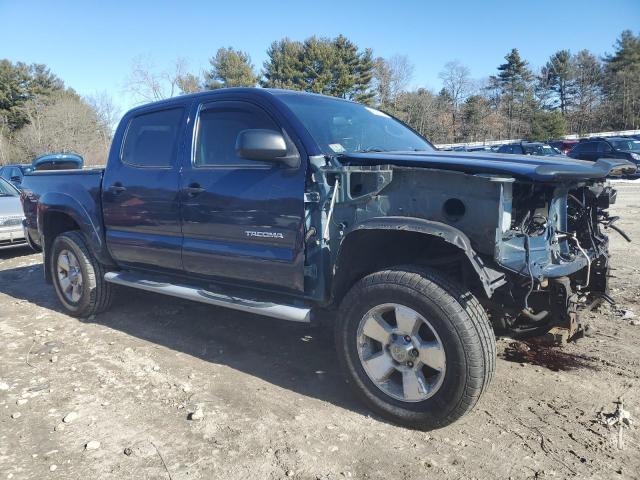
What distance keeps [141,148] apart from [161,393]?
2176 millimetres

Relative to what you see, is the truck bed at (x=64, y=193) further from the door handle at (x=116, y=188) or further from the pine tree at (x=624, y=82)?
the pine tree at (x=624, y=82)

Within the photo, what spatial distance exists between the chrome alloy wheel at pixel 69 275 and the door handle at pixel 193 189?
1930 mm

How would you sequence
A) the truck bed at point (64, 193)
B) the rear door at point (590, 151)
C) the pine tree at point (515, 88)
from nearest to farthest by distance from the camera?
the truck bed at point (64, 193) < the rear door at point (590, 151) < the pine tree at point (515, 88)

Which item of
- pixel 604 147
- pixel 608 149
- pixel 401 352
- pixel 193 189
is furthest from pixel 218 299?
pixel 604 147

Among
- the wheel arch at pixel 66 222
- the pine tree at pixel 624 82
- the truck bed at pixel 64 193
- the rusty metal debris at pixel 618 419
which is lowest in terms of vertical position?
the rusty metal debris at pixel 618 419

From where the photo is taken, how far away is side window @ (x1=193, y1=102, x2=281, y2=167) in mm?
3570

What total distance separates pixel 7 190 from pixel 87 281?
6.05 m

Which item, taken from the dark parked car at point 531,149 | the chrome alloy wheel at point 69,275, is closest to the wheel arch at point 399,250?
the chrome alloy wheel at point 69,275

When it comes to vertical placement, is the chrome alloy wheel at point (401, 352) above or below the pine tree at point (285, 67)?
below

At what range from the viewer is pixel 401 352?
281 centimetres

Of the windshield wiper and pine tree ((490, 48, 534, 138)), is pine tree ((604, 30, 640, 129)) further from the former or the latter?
the windshield wiper

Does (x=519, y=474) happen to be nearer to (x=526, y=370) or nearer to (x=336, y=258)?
(x=526, y=370)

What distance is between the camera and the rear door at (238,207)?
3256 millimetres

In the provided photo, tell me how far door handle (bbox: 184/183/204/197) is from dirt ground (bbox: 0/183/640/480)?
1.31 metres
